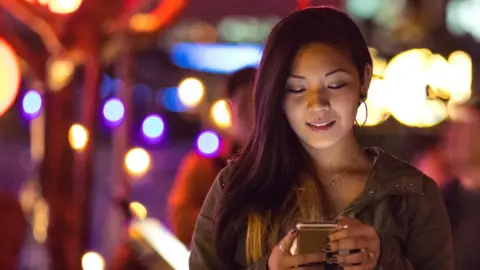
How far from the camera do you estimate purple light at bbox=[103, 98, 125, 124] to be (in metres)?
6.18

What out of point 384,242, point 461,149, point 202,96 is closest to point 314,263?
point 384,242

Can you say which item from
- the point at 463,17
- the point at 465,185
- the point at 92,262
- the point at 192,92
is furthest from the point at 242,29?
the point at 465,185

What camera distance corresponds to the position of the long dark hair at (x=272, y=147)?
1.82 meters

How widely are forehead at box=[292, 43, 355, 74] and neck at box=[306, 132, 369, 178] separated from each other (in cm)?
17

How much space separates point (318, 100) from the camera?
180 cm

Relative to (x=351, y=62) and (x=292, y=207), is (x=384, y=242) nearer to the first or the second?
(x=292, y=207)

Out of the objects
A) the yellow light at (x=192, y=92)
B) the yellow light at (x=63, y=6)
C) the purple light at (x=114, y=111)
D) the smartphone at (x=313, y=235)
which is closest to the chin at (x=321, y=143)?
the smartphone at (x=313, y=235)

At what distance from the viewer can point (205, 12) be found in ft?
28.6

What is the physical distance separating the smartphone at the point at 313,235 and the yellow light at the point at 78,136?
159 inches

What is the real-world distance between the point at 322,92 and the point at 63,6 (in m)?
3.49

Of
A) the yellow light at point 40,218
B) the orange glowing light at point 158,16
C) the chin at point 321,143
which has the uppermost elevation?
the orange glowing light at point 158,16

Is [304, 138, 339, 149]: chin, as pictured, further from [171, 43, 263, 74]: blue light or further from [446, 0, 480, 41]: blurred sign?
[446, 0, 480, 41]: blurred sign

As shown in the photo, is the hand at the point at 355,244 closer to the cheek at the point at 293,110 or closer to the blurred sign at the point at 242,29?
the cheek at the point at 293,110

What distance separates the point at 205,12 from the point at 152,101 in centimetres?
389
